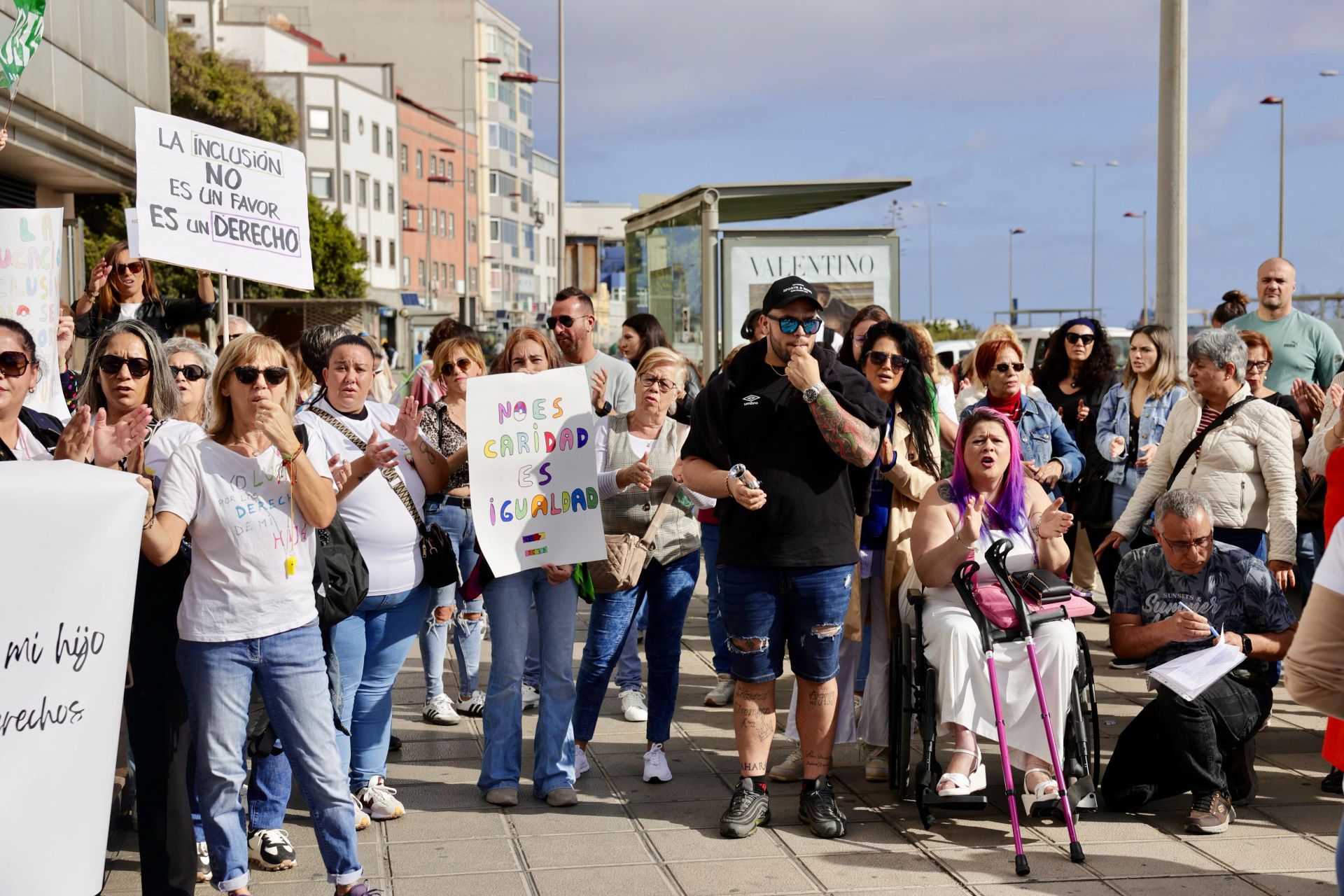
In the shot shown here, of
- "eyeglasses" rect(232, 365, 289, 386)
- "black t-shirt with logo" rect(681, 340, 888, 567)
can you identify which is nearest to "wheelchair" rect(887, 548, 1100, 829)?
"black t-shirt with logo" rect(681, 340, 888, 567)

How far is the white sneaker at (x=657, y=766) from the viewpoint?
20.5ft

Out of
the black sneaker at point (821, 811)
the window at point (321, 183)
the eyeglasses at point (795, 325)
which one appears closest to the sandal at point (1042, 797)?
the black sneaker at point (821, 811)

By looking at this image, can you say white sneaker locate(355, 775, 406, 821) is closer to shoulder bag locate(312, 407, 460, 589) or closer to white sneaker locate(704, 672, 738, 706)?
shoulder bag locate(312, 407, 460, 589)

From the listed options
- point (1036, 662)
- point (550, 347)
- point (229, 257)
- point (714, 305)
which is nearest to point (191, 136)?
point (229, 257)

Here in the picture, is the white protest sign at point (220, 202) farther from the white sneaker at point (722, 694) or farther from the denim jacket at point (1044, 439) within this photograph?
the denim jacket at point (1044, 439)

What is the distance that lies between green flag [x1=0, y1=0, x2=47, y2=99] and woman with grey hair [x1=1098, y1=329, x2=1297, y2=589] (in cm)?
569

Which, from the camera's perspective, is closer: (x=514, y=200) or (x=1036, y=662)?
(x=1036, y=662)

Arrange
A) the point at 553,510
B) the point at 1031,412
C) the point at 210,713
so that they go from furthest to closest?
1. the point at 1031,412
2. the point at 553,510
3. the point at 210,713

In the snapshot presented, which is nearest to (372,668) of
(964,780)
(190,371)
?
(190,371)

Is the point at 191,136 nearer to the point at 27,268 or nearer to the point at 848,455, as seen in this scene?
the point at 27,268

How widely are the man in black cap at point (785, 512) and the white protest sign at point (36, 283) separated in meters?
2.95

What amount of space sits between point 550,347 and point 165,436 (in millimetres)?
1952

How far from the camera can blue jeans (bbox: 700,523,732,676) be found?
7.50 meters

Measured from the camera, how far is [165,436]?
15.5 feet
